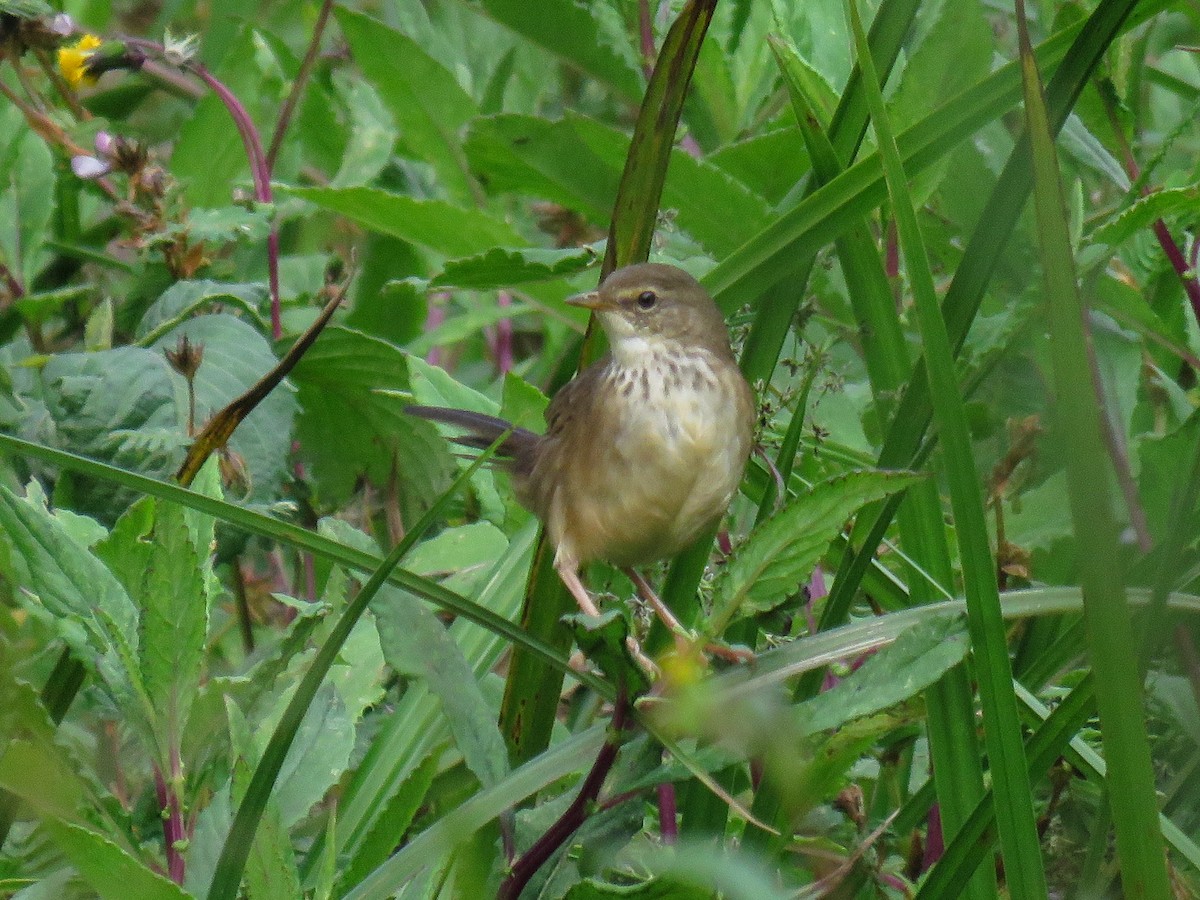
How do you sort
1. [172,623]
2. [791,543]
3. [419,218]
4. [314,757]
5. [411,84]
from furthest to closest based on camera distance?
[411,84], [419,218], [314,757], [172,623], [791,543]

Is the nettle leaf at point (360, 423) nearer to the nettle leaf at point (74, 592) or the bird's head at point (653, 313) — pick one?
the bird's head at point (653, 313)

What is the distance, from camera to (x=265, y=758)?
59.7 inches

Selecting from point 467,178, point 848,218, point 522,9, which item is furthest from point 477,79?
point 848,218

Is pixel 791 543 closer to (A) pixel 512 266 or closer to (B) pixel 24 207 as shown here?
(A) pixel 512 266

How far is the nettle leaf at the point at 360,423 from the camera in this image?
2.86 metres

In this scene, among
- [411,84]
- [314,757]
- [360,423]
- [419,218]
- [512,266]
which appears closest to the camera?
[314,757]

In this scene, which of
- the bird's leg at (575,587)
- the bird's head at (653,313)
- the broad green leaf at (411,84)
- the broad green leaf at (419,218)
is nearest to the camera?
the bird's leg at (575,587)

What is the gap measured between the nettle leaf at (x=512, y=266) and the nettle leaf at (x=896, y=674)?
0.86 m

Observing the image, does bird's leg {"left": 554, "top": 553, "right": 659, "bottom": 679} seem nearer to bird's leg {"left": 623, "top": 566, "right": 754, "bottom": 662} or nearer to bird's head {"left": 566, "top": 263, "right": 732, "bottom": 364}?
bird's leg {"left": 623, "top": 566, "right": 754, "bottom": 662}

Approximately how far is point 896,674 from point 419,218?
168cm

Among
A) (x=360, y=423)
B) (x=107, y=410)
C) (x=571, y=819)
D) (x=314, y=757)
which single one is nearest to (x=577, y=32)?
(x=360, y=423)

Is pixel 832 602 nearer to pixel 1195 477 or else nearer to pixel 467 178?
pixel 1195 477

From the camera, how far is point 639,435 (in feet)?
8.35

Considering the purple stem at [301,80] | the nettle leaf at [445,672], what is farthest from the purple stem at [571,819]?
the purple stem at [301,80]
